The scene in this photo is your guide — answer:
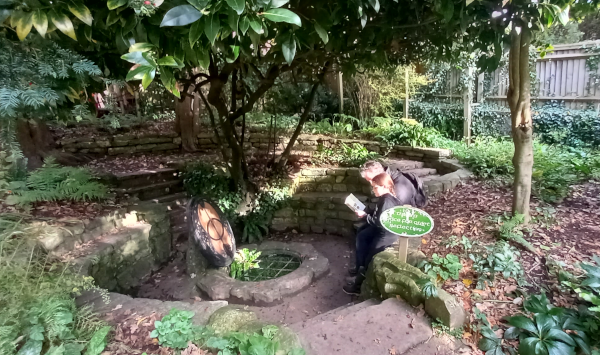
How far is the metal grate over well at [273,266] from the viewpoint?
439 cm

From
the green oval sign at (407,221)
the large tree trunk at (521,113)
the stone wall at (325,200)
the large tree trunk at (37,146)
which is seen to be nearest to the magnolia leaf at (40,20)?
the green oval sign at (407,221)

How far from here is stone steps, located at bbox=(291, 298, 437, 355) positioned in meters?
2.26

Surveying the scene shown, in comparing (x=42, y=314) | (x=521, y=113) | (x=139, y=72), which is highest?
(x=139, y=72)

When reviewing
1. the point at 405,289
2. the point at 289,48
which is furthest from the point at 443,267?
the point at 289,48

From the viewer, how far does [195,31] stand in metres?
1.21

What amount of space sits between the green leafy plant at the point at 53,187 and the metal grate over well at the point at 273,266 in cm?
198

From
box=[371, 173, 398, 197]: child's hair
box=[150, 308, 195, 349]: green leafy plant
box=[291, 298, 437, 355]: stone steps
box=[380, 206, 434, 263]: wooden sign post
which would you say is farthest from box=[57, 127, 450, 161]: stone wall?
box=[150, 308, 195, 349]: green leafy plant

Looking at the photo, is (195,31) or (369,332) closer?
(195,31)

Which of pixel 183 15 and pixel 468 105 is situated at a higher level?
pixel 183 15

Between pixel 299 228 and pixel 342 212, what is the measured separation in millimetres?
766

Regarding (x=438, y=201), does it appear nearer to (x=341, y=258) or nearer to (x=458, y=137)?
(x=341, y=258)

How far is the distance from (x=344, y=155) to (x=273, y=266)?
122 inches

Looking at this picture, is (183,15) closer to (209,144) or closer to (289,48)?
(289,48)

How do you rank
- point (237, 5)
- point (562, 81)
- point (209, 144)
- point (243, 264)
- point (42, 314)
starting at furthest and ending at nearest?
point (209, 144) < point (562, 81) < point (243, 264) < point (42, 314) < point (237, 5)
